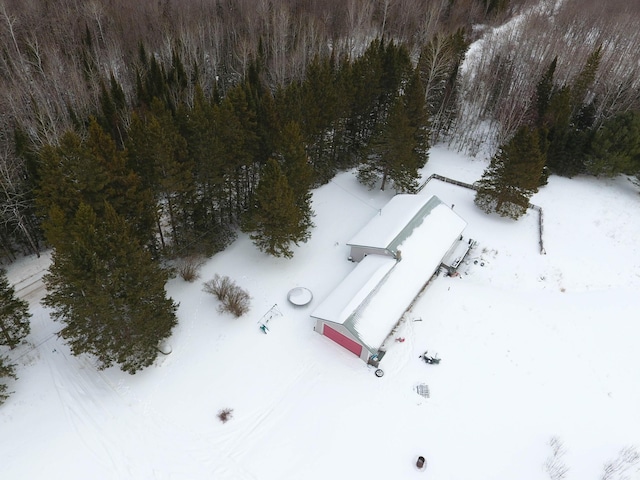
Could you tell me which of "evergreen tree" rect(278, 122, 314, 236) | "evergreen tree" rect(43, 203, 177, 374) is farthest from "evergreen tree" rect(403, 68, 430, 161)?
"evergreen tree" rect(43, 203, 177, 374)

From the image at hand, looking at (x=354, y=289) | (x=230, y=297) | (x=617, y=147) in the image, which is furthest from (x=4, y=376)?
(x=617, y=147)

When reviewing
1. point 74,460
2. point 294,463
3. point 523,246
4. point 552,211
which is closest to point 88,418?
point 74,460

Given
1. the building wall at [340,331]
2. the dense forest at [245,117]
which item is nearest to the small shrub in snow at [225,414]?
the dense forest at [245,117]

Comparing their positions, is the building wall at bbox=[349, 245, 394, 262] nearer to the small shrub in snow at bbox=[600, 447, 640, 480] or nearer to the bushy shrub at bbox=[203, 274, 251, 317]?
the bushy shrub at bbox=[203, 274, 251, 317]

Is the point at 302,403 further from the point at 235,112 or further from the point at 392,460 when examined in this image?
the point at 235,112

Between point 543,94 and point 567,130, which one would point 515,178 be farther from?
point 543,94

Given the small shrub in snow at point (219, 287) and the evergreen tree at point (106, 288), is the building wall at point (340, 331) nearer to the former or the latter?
the small shrub in snow at point (219, 287)
